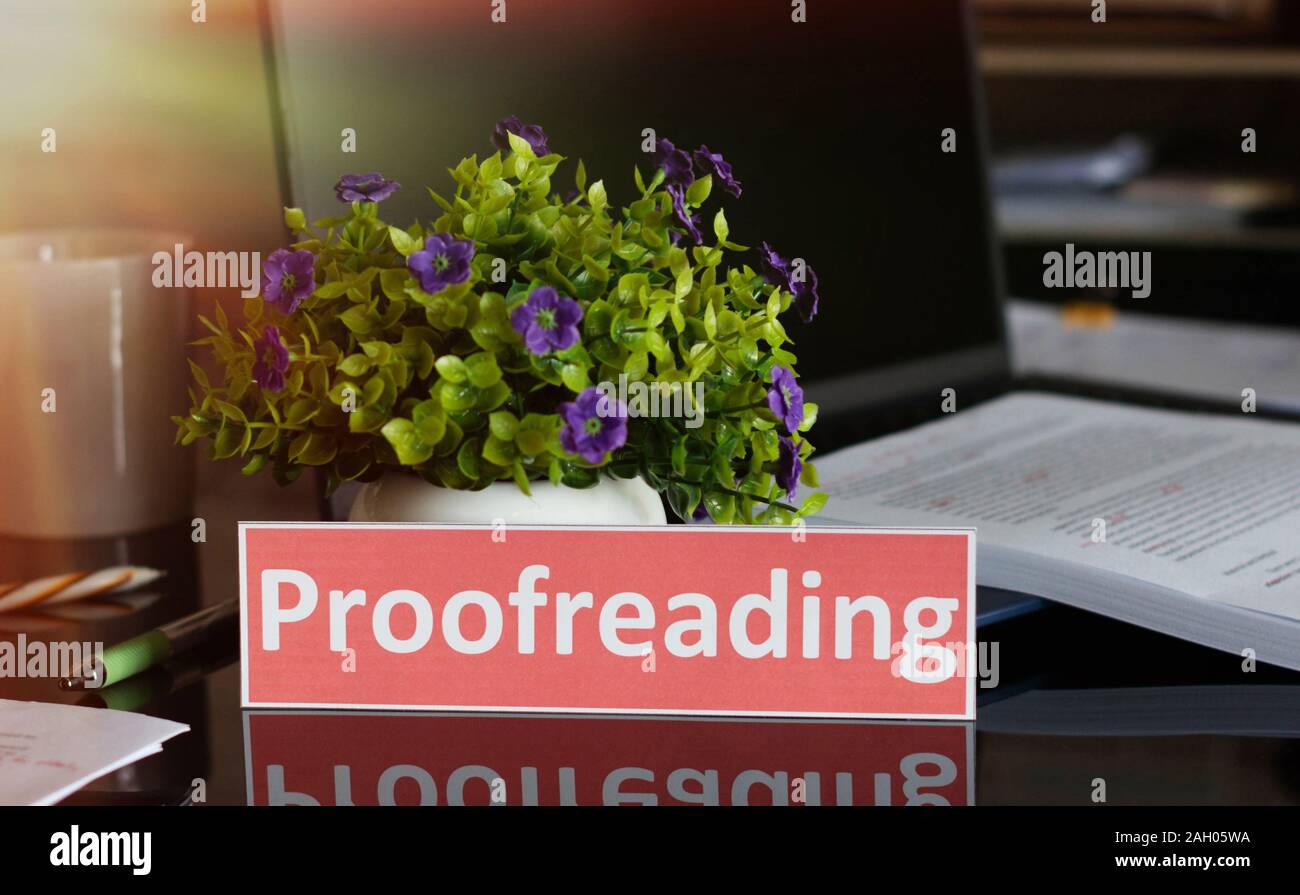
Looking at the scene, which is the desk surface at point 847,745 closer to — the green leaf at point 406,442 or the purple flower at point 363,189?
the green leaf at point 406,442

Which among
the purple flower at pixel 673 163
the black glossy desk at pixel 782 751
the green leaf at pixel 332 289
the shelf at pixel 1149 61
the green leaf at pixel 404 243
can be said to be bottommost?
the black glossy desk at pixel 782 751

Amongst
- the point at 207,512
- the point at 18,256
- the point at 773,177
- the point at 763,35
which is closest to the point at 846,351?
the point at 773,177

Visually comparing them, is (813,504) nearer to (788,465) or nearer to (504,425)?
(788,465)

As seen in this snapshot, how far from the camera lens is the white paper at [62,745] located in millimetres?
503

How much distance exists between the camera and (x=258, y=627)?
59 centimetres

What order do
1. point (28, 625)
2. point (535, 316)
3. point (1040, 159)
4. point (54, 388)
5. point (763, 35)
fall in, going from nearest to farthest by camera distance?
point (535, 316) < point (28, 625) < point (54, 388) < point (763, 35) < point (1040, 159)

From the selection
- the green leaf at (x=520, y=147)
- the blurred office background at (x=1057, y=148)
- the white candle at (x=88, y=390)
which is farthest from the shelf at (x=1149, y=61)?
the green leaf at (x=520, y=147)

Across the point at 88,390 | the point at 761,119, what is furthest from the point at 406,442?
the point at 761,119

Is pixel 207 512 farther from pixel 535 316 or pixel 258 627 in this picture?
pixel 535 316

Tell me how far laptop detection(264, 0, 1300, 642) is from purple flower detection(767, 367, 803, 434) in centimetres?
18

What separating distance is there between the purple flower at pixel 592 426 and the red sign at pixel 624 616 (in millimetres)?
46

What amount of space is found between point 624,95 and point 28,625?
0.51m

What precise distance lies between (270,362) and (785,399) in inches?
9.0

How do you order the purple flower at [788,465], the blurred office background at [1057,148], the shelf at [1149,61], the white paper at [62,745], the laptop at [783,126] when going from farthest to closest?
the shelf at [1149,61]
the blurred office background at [1057,148]
the laptop at [783,126]
the purple flower at [788,465]
the white paper at [62,745]
